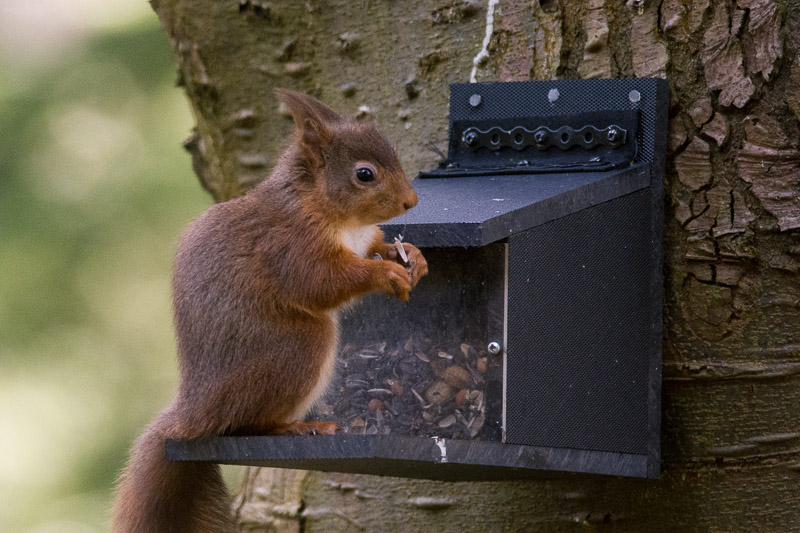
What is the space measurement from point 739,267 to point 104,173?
9.26 ft

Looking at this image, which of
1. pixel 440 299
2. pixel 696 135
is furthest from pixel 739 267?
pixel 440 299

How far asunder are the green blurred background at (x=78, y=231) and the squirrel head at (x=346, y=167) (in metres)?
2.16

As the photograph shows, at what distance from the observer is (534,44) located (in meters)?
2.34

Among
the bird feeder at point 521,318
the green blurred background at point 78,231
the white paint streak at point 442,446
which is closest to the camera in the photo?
the white paint streak at point 442,446

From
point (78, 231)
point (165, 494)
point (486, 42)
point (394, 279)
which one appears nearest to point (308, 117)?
point (394, 279)

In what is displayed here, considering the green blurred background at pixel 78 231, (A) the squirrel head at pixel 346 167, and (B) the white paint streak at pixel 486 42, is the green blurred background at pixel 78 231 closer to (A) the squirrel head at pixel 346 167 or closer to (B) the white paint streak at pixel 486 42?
(B) the white paint streak at pixel 486 42

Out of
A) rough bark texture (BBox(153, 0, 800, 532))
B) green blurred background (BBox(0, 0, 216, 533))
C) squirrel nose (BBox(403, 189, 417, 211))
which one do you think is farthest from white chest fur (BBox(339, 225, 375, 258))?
green blurred background (BBox(0, 0, 216, 533))

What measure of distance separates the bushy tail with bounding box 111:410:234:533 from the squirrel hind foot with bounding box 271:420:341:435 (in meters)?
0.23

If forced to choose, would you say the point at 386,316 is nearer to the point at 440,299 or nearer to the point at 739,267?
the point at 440,299

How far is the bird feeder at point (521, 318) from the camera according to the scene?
1.78 metres

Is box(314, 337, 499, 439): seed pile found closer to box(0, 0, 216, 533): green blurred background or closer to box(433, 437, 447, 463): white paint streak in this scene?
box(433, 437, 447, 463): white paint streak

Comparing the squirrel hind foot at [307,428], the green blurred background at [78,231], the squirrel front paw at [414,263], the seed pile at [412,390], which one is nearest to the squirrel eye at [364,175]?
the squirrel front paw at [414,263]

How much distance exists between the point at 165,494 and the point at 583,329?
2.67 feet

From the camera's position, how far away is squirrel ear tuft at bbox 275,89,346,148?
195cm
